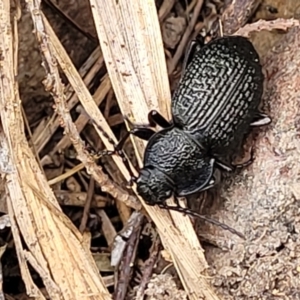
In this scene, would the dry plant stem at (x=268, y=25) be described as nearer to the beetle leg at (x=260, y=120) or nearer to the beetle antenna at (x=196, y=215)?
the beetle leg at (x=260, y=120)

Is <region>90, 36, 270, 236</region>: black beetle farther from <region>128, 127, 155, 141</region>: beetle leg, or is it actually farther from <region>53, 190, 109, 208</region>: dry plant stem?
<region>53, 190, 109, 208</region>: dry plant stem

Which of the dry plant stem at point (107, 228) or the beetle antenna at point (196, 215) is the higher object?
the beetle antenna at point (196, 215)

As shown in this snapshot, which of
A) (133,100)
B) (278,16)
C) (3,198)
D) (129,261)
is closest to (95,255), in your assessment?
(129,261)

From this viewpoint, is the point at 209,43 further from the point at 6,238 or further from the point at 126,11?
the point at 6,238

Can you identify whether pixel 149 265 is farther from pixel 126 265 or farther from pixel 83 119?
pixel 83 119

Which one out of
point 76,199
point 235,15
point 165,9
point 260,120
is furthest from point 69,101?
point 260,120

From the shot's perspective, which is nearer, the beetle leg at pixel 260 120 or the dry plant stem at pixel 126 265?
the beetle leg at pixel 260 120

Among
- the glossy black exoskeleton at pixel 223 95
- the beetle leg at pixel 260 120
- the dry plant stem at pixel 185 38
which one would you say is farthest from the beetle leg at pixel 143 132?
the dry plant stem at pixel 185 38
